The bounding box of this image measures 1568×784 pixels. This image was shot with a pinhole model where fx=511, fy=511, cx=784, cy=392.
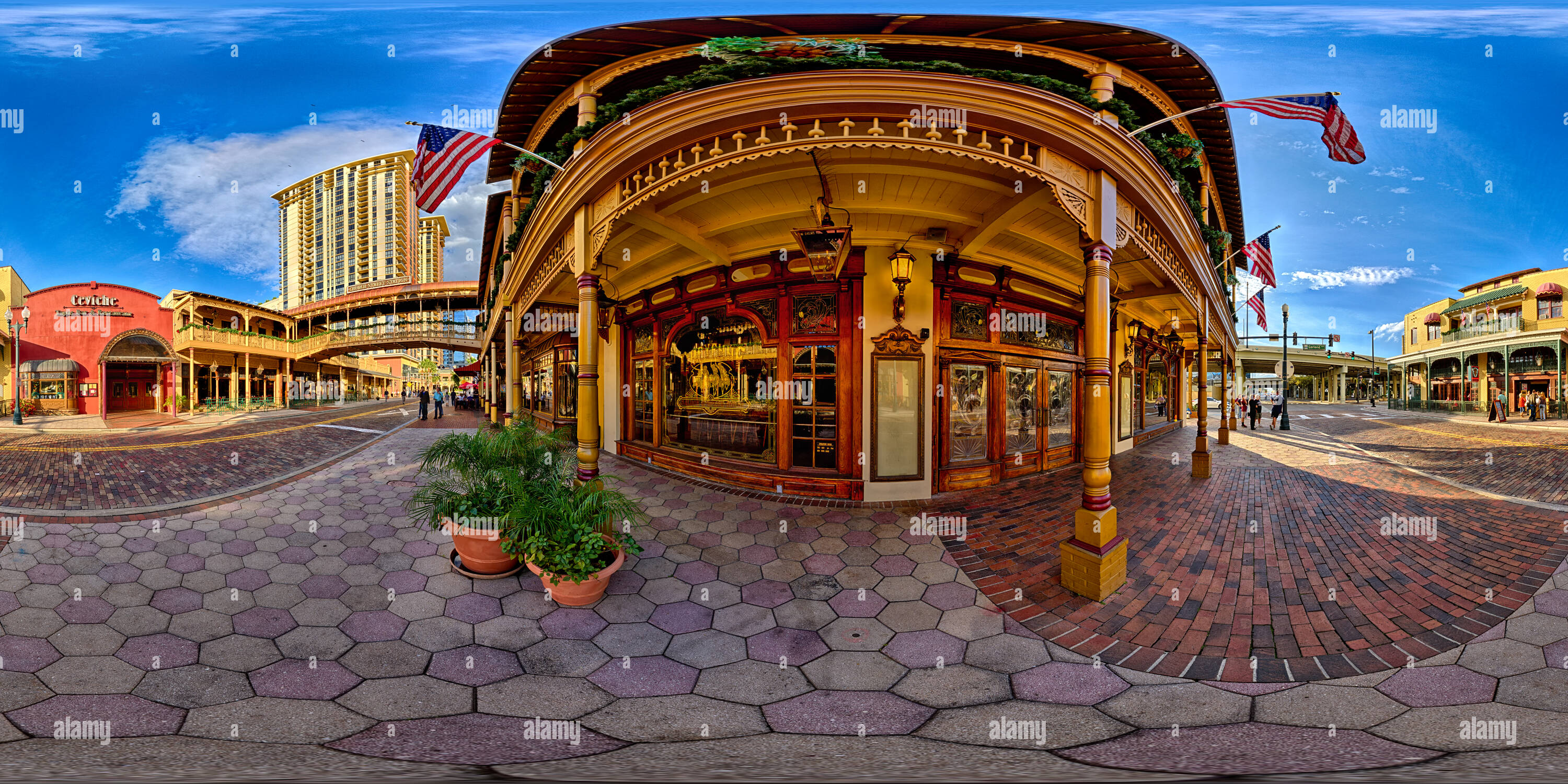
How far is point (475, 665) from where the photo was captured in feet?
10.3

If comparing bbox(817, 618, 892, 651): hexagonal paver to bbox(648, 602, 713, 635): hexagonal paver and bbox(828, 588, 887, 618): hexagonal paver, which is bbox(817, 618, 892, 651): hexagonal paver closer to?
bbox(828, 588, 887, 618): hexagonal paver

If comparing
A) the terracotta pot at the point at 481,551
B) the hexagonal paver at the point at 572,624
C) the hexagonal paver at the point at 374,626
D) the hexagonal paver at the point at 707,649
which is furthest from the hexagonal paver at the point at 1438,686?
the hexagonal paver at the point at 374,626

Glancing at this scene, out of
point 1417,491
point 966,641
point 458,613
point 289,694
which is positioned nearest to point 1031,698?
point 966,641

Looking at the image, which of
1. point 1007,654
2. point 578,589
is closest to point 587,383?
point 578,589

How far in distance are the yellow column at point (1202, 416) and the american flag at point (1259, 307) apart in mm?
4302

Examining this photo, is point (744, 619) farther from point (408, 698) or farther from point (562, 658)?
point (408, 698)

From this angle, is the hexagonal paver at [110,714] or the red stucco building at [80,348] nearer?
the hexagonal paver at [110,714]

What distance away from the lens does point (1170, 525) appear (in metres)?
5.91

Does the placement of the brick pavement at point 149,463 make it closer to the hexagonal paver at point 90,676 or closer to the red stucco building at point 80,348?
the hexagonal paver at point 90,676

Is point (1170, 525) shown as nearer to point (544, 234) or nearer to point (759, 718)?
point (759, 718)

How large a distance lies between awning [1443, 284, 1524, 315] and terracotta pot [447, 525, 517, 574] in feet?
156

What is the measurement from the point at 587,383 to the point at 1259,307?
643 inches

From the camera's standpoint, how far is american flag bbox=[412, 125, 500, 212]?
19.2ft

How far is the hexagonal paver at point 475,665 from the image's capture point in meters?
3.01
